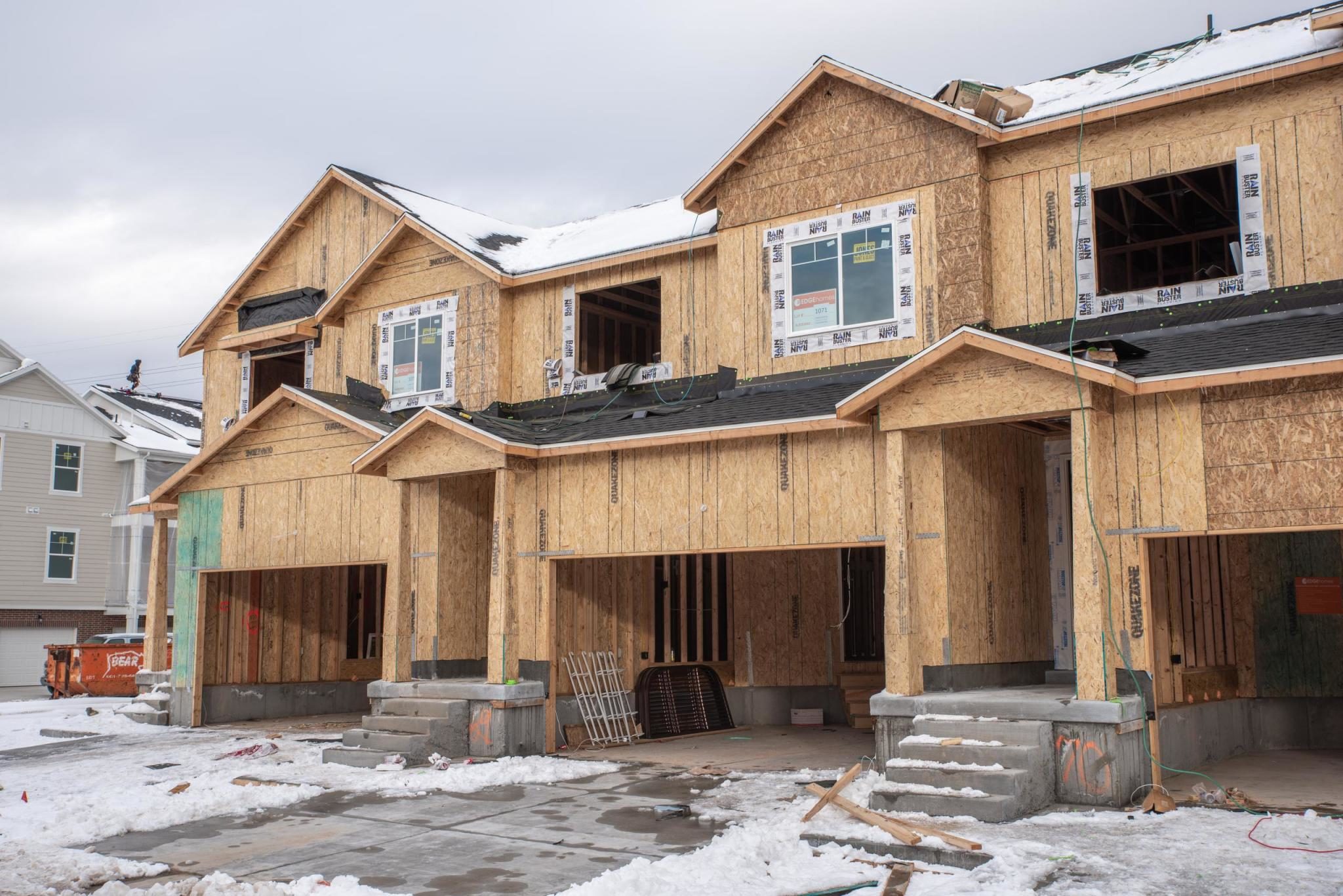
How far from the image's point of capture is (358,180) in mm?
22406

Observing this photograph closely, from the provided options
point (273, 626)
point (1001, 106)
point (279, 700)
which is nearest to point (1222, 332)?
point (1001, 106)

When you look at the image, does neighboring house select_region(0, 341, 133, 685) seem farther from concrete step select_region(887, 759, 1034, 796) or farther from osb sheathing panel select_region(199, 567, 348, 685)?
concrete step select_region(887, 759, 1034, 796)

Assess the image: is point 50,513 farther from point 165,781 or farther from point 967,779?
point 967,779

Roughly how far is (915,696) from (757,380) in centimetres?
543

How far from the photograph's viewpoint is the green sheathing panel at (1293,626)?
1548 cm

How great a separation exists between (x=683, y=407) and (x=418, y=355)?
6404mm

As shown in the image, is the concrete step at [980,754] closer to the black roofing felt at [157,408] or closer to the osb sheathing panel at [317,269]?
the osb sheathing panel at [317,269]

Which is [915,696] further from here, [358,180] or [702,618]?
[358,180]

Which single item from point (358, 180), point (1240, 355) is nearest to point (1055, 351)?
point (1240, 355)

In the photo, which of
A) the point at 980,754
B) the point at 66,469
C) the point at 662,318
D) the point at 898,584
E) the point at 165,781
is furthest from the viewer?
the point at 66,469

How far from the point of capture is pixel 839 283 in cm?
1579

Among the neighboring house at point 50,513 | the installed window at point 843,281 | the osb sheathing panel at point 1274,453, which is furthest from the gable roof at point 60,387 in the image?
the osb sheathing panel at point 1274,453

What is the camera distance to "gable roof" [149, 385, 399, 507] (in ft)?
59.2

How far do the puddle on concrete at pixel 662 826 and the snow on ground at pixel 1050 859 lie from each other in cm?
21
